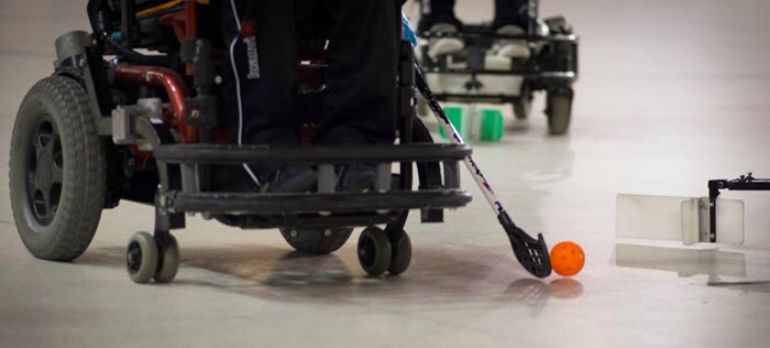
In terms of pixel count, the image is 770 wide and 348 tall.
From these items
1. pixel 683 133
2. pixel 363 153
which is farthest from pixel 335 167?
pixel 683 133

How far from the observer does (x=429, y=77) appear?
770cm

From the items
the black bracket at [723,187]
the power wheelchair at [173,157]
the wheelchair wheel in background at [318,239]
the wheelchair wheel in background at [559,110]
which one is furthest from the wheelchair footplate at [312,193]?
the wheelchair wheel in background at [559,110]

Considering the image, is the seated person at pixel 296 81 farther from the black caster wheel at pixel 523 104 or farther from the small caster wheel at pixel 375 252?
the black caster wheel at pixel 523 104

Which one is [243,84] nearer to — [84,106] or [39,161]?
[84,106]

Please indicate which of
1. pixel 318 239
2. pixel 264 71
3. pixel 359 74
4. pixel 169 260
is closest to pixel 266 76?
pixel 264 71

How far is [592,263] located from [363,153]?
0.88 m

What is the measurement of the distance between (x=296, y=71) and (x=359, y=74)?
0.47ft

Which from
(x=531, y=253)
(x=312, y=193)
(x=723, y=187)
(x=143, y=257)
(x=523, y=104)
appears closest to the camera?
(x=312, y=193)

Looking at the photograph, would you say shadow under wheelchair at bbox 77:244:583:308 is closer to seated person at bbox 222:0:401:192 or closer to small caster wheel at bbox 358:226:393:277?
small caster wheel at bbox 358:226:393:277

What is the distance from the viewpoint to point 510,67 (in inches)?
306

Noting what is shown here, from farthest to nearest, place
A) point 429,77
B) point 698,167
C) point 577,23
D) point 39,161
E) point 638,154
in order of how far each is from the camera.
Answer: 1. point 577,23
2. point 429,77
3. point 638,154
4. point 698,167
5. point 39,161

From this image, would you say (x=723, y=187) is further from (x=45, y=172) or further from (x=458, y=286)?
(x=45, y=172)

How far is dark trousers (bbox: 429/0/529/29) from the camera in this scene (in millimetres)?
7852

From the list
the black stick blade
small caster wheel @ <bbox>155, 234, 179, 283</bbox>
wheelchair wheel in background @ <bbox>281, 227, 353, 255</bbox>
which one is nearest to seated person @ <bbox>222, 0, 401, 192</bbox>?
small caster wheel @ <bbox>155, 234, 179, 283</bbox>
